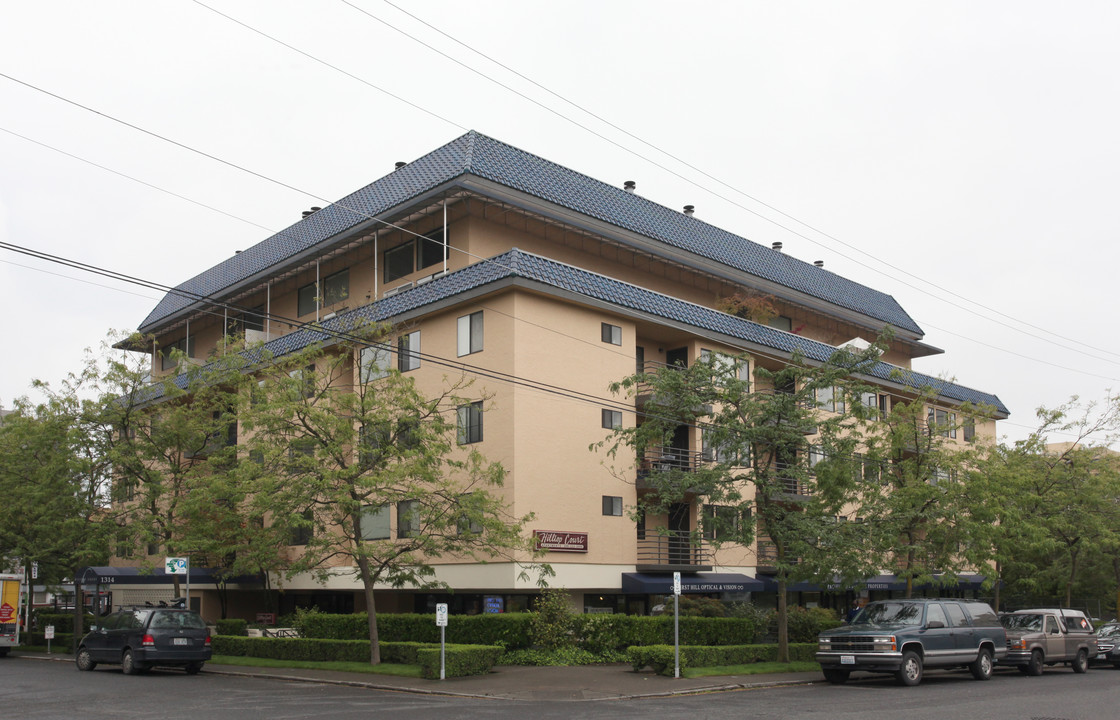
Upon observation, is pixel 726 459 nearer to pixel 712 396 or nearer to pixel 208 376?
pixel 712 396

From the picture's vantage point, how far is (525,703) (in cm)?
1842

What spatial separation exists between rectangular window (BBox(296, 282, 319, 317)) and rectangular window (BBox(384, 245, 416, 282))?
18.4ft

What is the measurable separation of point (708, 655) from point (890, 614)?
4.58 m

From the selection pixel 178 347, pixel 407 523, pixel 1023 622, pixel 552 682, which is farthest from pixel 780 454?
pixel 178 347

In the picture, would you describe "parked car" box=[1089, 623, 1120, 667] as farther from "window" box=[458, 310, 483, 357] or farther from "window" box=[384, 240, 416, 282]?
"window" box=[384, 240, 416, 282]

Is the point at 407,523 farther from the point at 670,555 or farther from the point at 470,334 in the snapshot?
the point at 670,555

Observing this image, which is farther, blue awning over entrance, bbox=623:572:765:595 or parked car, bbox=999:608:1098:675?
blue awning over entrance, bbox=623:572:765:595

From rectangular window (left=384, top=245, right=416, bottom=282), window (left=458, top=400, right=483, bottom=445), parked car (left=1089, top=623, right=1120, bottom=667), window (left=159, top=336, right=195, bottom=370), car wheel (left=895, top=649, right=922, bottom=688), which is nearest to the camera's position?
car wheel (left=895, top=649, right=922, bottom=688)

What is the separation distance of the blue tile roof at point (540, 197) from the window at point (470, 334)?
14.7 feet

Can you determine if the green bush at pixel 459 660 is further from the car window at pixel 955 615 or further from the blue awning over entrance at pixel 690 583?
the car window at pixel 955 615

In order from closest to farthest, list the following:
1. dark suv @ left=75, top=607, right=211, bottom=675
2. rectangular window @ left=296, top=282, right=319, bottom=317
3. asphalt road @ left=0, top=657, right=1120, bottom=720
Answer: asphalt road @ left=0, top=657, right=1120, bottom=720, dark suv @ left=75, top=607, right=211, bottom=675, rectangular window @ left=296, top=282, right=319, bottom=317

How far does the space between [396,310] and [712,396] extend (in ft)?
39.6

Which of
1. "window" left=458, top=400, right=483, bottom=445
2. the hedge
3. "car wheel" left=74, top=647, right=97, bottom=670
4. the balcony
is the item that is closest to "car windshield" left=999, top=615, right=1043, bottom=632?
the hedge

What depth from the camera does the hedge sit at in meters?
23.3
